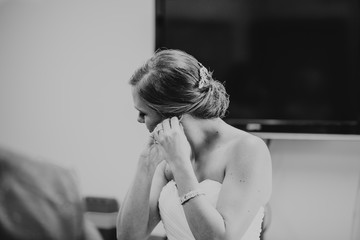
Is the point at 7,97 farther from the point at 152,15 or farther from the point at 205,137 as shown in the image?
the point at 205,137

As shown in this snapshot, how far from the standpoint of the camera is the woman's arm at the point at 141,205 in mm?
1479

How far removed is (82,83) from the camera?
2539 millimetres

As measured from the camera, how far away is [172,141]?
133 cm

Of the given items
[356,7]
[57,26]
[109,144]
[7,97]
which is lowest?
[109,144]

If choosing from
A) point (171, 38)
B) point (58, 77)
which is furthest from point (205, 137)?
point (58, 77)

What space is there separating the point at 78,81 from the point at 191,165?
145 cm

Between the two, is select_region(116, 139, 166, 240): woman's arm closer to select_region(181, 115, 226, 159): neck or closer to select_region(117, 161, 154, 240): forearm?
select_region(117, 161, 154, 240): forearm

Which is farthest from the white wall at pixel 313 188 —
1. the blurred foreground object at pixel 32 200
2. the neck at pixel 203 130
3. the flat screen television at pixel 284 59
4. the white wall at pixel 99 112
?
the blurred foreground object at pixel 32 200

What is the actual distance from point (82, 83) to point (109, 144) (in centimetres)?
40

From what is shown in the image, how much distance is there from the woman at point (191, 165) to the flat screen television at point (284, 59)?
0.58 metres

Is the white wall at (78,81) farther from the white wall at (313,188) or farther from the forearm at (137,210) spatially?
the forearm at (137,210)

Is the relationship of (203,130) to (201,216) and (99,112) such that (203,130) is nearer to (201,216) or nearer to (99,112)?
(201,216)

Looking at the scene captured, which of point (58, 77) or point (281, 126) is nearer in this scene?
point (281, 126)

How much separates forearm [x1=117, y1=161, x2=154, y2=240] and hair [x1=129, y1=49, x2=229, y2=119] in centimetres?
26
